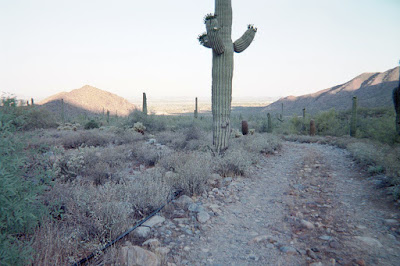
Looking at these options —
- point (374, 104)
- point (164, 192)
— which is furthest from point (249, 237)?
point (374, 104)

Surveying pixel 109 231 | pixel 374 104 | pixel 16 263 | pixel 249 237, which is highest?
pixel 374 104

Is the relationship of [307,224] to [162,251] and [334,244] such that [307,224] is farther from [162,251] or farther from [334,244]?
[162,251]

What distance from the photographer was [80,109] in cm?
4481

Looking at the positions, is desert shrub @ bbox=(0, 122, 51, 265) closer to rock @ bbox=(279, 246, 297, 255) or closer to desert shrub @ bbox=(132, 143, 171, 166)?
rock @ bbox=(279, 246, 297, 255)

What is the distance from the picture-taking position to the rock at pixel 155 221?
3.65m

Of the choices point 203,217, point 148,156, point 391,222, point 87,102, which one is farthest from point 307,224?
point 87,102

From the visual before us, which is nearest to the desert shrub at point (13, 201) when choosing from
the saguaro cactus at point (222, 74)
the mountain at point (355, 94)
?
the saguaro cactus at point (222, 74)

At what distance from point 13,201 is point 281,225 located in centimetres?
353

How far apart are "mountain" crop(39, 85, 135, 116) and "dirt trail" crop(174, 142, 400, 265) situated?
4245 cm

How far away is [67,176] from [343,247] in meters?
5.41

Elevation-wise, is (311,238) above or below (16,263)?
below

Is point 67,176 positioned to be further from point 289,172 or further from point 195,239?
point 289,172

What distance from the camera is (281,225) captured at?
12.8 feet

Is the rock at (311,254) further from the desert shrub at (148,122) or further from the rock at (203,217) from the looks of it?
the desert shrub at (148,122)
